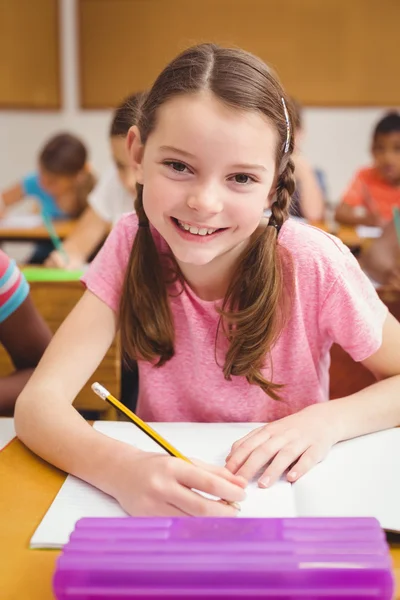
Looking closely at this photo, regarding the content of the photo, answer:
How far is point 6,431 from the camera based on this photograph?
937mm

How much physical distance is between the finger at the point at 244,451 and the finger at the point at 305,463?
47mm

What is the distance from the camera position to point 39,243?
3.48 m

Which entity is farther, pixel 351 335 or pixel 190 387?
pixel 190 387

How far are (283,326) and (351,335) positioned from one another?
0.10m

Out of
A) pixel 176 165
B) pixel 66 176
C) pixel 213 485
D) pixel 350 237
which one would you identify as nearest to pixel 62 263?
pixel 350 237

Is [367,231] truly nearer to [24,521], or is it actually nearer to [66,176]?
[66,176]

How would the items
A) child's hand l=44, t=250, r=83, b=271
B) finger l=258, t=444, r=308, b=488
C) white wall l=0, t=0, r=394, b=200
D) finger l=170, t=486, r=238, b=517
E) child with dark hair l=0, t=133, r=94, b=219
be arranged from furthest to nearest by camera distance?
white wall l=0, t=0, r=394, b=200 → child with dark hair l=0, t=133, r=94, b=219 → child's hand l=44, t=250, r=83, b=271 → finger l=258, t=444, r=308, b=488 → finger l=170, t=486, r=238, b=517

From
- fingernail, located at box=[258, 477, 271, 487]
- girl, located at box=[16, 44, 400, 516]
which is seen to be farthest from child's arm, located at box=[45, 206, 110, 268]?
fingernail, located at box=[258, 477, 271, 487]

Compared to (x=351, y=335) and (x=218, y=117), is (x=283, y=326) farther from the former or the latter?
(x=218, y=117)

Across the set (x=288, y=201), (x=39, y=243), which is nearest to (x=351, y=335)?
(x=288, y=201)

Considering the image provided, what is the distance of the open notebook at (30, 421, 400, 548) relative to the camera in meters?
0.69

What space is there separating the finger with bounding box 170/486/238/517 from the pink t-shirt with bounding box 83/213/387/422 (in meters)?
0.43

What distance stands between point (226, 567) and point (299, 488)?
27cm

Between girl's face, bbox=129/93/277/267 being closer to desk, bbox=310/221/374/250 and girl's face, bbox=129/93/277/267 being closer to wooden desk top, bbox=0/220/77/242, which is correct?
desk, bbox=310/221/374/250
